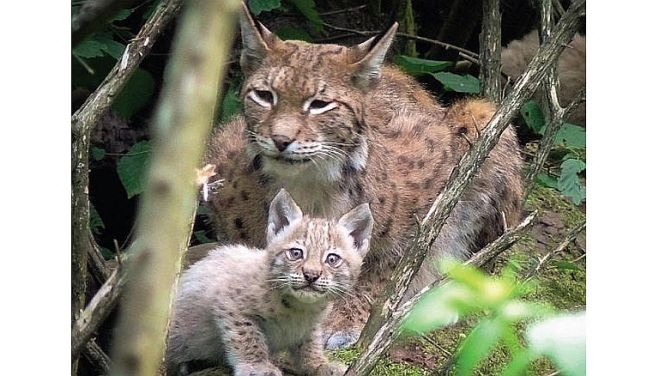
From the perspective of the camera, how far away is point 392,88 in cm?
187

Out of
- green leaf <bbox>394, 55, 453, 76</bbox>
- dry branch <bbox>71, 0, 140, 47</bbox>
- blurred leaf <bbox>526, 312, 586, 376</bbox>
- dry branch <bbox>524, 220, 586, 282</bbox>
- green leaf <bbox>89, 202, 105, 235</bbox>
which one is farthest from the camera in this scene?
green leaf <bbox>394, 55, 453, 76</bbox>

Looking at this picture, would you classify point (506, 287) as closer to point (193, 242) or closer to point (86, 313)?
point (86, 313)

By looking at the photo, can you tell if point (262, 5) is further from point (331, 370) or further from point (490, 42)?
point (331, 370)

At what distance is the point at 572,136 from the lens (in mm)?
1731

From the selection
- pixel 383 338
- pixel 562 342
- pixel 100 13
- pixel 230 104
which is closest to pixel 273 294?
pixel 383 338

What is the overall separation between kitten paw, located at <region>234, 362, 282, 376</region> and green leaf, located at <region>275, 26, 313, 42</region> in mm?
499

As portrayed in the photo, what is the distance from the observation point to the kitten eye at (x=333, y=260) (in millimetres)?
1522

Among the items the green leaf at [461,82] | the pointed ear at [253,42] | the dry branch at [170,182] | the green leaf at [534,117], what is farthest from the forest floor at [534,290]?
the dry branch at [170,182]

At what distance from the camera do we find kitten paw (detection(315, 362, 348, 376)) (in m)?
1.63

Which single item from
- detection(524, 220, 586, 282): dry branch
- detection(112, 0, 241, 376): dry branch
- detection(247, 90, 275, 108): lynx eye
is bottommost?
detection(524, 220, 586, 282): dry branch

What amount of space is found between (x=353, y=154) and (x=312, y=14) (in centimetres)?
24

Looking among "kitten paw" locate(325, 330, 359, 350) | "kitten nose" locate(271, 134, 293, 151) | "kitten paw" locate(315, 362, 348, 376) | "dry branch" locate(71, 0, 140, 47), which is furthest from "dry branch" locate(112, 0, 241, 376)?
"kitten paw" locate(325, 330, 359, 350)

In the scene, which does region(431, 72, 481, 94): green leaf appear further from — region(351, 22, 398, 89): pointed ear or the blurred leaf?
the blurred leaf
